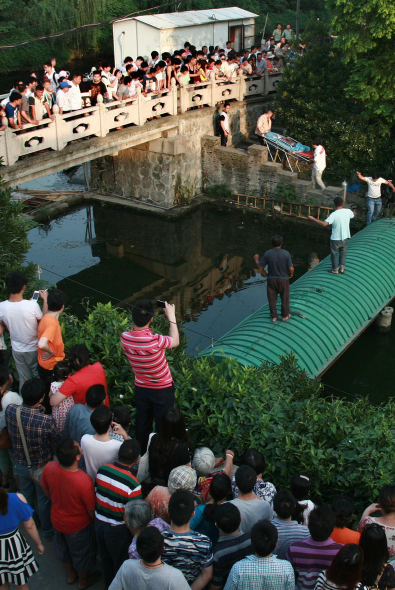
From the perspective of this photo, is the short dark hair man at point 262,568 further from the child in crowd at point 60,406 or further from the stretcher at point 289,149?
the stretcher at point 289,149

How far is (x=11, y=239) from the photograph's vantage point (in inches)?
372

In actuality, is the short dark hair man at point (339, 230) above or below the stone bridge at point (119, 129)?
below

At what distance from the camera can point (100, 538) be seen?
16.4 feet

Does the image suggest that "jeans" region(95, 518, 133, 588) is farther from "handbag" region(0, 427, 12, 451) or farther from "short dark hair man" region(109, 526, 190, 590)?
"handbag" region(0, 427, 12, 451)

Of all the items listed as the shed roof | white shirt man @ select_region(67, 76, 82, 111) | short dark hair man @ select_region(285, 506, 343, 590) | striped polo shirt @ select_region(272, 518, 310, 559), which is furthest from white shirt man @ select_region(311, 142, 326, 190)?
short dark hair man @ select_region(285, 506, 343, 590)

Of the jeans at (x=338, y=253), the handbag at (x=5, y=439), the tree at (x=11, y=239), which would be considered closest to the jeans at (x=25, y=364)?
the handbag at (x=5, y=439)

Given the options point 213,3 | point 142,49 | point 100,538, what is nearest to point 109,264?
point 142,49

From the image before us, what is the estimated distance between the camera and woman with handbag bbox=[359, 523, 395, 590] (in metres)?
4.30

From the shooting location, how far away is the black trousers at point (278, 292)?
9836mm

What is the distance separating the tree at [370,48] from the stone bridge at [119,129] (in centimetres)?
424

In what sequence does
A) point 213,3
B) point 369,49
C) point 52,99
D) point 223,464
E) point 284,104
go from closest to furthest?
point 223,464, point 52,99, point 369,49, point 284,104, point 213,3

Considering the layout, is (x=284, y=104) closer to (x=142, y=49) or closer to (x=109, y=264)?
(x=142, y=49)

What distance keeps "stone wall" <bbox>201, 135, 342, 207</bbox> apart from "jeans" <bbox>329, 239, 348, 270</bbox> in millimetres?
5537

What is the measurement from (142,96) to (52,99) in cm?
259
